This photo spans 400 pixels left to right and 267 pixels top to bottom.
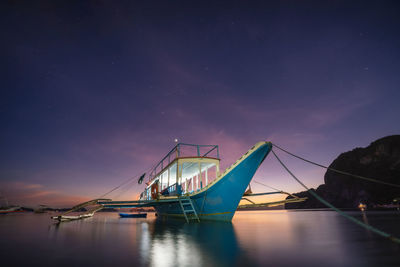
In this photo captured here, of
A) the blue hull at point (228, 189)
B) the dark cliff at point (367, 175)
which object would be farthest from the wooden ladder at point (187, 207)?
the dark cliff at point (367, 175)

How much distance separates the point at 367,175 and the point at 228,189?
10120 cm

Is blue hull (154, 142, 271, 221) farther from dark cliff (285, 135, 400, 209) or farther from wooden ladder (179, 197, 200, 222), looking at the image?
dark cliff (285, 135, 400, 209)

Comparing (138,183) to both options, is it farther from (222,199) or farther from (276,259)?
(276,259)

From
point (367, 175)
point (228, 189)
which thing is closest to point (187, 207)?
point (228, 189)

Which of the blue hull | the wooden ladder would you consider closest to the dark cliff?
the blue hull

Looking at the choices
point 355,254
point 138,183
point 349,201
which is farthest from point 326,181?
point 355,254

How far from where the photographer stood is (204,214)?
47.2ft

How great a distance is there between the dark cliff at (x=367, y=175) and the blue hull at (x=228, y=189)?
3261 inches

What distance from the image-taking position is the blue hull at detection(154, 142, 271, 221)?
11398 millimetres

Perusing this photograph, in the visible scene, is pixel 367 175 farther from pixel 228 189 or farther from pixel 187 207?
pixel 228 189

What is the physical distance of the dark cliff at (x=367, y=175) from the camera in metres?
72.4

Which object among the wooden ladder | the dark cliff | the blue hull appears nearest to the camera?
the blue hull

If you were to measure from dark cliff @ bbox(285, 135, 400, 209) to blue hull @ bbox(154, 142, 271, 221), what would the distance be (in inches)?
3261

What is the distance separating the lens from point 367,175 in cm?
8400
